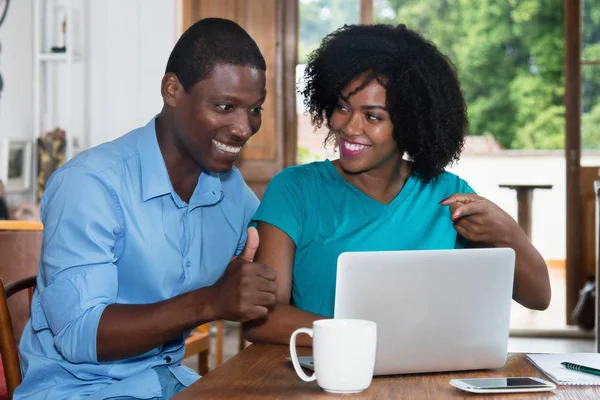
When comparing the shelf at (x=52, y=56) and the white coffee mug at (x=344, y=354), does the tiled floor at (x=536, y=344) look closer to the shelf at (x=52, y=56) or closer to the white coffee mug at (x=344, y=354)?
the shelf at (x=52, y=56)

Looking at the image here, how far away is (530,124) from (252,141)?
26.0 ft

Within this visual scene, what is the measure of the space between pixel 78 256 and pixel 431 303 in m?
0.60

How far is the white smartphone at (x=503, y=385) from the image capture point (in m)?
1.14

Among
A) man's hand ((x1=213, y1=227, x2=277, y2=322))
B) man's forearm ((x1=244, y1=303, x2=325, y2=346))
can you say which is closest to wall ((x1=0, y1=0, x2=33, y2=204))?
man's forearm ((x1=244, y1=303, x2=325, y2=346))

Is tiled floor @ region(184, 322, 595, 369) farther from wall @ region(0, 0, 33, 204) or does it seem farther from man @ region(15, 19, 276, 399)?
man @ region(15, 19, 276, 399)

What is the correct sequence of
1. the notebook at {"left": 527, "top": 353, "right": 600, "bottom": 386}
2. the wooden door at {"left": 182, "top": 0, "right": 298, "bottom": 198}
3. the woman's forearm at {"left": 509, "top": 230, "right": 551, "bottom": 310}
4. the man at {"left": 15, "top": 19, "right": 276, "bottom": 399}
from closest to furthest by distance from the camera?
the notebook at {"left": 527, "top": 353, "right": 600, "bottom": 386} < the man at {"left": 15, "top": 19, "right": 276, "bottom": 399} < the woman's forearm at {"left": 509, "top": 230, "right": 551, "bottom": 310} < the wooden door at {"left": 182, "top": 0, "right": 298, "bottom": 198}

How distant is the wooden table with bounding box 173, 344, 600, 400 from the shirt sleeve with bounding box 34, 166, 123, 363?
0.84ft

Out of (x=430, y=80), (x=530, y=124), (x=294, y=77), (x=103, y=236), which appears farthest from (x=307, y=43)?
(x=530, y=124)

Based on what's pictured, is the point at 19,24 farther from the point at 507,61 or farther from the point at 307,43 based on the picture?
the point at 507,61

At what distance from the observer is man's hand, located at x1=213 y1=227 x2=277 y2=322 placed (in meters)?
1.25

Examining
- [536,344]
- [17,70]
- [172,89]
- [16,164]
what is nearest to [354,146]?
[172,89]

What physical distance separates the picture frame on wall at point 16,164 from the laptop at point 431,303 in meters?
3.21

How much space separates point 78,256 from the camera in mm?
1410

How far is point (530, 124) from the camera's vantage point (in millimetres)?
12305
